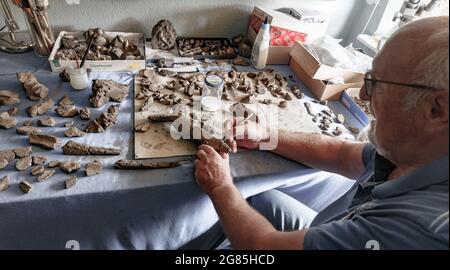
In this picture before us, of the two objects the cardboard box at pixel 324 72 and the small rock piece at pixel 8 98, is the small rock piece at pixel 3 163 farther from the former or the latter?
the cardboard box at pixel 324 72

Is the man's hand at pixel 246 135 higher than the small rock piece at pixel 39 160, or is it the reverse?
the man's hand at pixel 246 135

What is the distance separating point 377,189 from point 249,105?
2.51 ft

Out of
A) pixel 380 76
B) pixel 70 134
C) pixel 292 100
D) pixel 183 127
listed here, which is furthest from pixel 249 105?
pixel 70 134

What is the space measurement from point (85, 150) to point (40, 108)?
0.36m

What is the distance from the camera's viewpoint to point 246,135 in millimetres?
1146

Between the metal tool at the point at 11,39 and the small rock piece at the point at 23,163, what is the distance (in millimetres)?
914

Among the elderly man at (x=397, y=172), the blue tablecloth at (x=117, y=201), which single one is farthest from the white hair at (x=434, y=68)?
the blue tablecloth at (x=117, y=201)

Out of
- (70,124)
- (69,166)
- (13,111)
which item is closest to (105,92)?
(70,124)

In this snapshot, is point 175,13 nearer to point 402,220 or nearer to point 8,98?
point 8,98

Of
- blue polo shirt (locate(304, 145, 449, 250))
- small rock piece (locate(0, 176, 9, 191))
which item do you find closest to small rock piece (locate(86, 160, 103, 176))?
small rock piece (locate(0, 176, 9, 191))

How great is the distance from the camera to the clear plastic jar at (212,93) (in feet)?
4.38

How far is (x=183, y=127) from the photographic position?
115 cm

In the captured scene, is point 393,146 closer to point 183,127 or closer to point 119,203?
point 183,127
